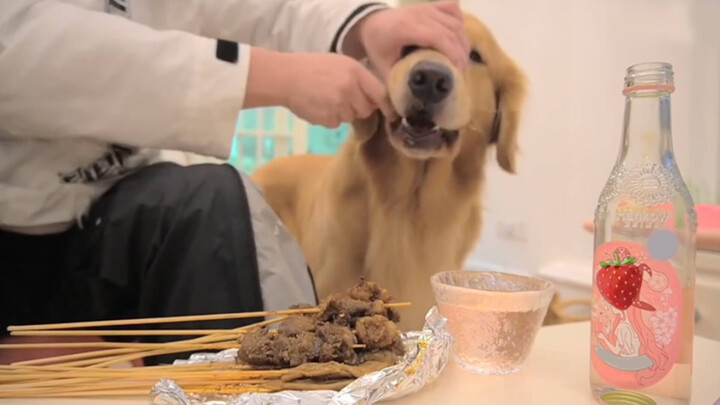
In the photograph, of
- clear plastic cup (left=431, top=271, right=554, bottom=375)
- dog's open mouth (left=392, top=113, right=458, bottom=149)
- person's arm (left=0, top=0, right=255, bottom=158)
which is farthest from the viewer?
dog's open mouth (left=392, top=113, right=458, bottom=149)

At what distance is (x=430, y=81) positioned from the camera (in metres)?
0.92

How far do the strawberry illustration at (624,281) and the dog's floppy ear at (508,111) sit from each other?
0.75m

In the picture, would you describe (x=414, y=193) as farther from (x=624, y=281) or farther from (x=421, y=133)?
(x=624, y=281)

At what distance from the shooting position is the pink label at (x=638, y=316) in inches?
16.0

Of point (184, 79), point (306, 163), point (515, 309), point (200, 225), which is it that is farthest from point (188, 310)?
point (306, 163)

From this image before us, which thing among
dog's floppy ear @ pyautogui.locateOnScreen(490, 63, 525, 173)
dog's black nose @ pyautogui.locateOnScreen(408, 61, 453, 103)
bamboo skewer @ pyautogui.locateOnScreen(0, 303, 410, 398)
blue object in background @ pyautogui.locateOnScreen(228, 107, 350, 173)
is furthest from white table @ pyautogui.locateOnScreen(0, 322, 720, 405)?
blue object in background @ pyautogui.locateOnScreen(228, 107, 350, 173)

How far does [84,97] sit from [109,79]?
0.03 meters

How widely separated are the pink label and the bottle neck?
73 millimetres

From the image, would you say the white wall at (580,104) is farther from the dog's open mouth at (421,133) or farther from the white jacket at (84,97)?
the white jacket at (84,97)

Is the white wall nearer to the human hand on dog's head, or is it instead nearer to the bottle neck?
the human hand on dog's head

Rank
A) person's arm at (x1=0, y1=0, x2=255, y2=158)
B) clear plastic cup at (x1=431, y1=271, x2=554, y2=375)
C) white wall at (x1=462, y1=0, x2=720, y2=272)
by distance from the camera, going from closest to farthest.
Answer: clear plastic cup at (x1=431, y1=271, x2=554, y2=375)
person's arm at (x1=0, y1=0, x2=255, y2=158)
white wall at (x1=462, y1=0, x2=720, y2=272)

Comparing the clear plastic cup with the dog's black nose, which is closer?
the clear plastic cup

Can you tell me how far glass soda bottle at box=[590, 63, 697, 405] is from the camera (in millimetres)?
409

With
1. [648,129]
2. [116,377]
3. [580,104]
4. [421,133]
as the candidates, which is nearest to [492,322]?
[648,129]
